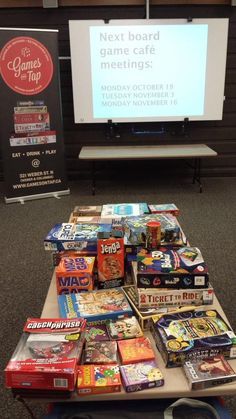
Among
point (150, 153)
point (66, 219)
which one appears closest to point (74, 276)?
point (66, 219)

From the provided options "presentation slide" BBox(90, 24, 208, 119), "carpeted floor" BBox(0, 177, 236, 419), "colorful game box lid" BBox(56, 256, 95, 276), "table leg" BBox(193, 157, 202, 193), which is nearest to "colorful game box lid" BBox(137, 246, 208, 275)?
"colorful game box lid" BBox(56, 256, 95, 276)

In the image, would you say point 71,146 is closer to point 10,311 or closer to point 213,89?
point 213,89

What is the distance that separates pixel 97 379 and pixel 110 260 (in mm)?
519

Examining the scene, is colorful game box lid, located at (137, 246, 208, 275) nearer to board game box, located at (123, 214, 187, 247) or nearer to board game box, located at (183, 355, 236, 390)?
board game box, located at (123, 214, 187, 247)

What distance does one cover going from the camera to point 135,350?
1.17 metres

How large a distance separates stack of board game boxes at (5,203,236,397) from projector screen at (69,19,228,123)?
3005 mm

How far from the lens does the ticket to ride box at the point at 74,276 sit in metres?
1.43

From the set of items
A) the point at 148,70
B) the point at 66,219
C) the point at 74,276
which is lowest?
the point at 66,219

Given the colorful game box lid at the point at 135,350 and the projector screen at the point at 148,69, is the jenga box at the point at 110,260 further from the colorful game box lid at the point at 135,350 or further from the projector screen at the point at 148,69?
the projector screen at the point at 148,69

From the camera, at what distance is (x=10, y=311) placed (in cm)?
233

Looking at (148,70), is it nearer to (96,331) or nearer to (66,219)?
(66,219)

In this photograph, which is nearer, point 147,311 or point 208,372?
point 208,372

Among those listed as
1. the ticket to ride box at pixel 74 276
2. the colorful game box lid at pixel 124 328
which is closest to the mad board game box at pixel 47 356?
the colorful game box lid at pixel 124 328

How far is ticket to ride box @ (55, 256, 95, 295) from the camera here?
1.43m
